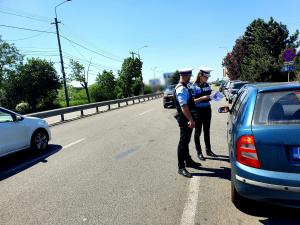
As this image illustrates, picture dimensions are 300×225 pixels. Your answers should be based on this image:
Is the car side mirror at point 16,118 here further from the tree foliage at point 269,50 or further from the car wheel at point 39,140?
the tree foliage at point 269,50

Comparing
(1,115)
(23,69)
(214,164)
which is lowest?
(214,164)

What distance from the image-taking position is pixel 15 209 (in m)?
4.75

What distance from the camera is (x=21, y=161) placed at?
794 cm

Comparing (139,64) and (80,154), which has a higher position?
(139,64)

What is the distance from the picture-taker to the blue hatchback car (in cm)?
339

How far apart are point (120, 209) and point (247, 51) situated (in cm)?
5701

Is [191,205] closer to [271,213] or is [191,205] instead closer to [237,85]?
[271,213]

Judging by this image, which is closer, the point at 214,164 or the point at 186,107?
the point at 186,107

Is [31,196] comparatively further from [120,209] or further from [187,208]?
[187,208]

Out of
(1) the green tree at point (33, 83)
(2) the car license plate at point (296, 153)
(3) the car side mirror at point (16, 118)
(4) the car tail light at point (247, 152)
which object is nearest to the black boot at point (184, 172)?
(4) the car tail light at point (247, 152)

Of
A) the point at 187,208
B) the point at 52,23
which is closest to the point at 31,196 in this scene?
the point at 187,208

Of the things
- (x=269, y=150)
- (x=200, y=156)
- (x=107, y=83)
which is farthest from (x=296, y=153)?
(x=107, y=83)

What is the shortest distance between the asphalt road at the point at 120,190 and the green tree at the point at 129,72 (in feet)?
198

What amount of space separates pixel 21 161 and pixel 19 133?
69 centimetres
